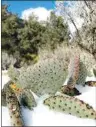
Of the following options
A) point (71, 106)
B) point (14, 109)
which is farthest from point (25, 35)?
point (14, 109)

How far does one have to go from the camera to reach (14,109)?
10.9 ft

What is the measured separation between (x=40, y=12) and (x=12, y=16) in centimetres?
179

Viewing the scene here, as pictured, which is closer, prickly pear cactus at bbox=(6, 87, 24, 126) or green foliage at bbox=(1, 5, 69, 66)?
prickly pear cactus at bbox=(6, 87, 24, 126)

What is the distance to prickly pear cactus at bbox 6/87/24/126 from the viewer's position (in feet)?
10.4

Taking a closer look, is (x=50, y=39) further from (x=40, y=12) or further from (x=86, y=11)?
(x=86, y=11)

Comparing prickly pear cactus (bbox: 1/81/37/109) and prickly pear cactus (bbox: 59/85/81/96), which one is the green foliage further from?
prickly pear cactus (bbox: 1/81/37/109)

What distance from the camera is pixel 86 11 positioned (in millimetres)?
11828

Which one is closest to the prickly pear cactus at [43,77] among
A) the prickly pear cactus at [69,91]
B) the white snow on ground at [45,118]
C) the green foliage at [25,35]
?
the prickly pear cactus at [69,91]

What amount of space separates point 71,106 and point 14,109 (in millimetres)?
538

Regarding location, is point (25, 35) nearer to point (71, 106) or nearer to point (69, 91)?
point (69, 91)

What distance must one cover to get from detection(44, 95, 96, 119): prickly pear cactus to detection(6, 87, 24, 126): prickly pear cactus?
32cm

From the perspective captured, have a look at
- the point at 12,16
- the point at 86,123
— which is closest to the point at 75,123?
the point at 86,123

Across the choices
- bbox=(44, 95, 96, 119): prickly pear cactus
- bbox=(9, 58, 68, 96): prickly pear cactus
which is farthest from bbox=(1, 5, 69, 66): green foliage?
bbox=(44, 95, 96, 119): prickly pear cactus

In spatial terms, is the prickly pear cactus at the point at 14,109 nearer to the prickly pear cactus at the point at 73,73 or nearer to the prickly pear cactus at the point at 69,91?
the prickly pear cactus at the point at 69,91
